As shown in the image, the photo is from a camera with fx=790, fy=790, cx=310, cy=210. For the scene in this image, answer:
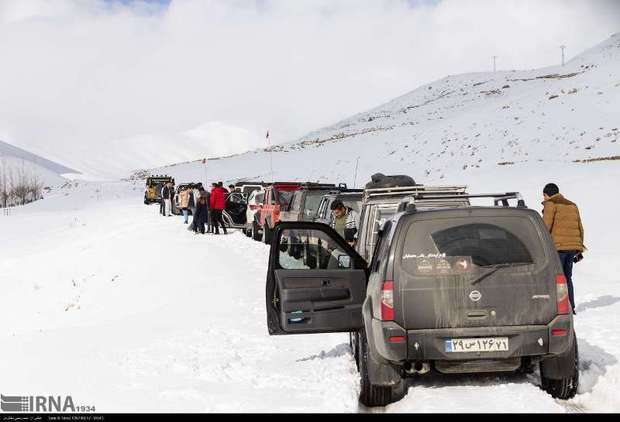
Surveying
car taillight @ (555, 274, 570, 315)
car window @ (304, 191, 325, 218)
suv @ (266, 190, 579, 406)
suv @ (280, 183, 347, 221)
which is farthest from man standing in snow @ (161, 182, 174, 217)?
car taillight @ (555, 274, 570, 315)

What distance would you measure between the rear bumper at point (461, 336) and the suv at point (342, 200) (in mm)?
8816

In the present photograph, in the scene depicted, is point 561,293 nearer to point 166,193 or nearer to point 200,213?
point 200,213

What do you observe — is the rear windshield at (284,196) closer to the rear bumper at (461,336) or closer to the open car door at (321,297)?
the open car door at (321,297)

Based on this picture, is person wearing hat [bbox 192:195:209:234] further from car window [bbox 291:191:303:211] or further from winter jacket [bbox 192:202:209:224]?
car window [bbox 291:191:303:211]

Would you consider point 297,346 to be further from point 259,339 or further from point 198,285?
point 198,285

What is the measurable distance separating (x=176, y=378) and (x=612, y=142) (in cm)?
3993

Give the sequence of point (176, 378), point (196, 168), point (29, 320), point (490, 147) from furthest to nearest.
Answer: point (196, 168), point (490, 147), point (29, 320), point (176, 378)

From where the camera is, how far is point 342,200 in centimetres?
1606

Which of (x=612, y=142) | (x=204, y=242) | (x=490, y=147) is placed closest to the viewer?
(x=204, y=242)

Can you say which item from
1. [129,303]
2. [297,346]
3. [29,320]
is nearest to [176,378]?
[297,346]

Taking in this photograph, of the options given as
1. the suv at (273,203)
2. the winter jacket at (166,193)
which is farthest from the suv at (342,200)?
the winter jacket at (166,193)

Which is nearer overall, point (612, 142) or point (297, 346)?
point (297, 346)

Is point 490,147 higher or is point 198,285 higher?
point 490,147

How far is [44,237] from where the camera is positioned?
37000 mm
